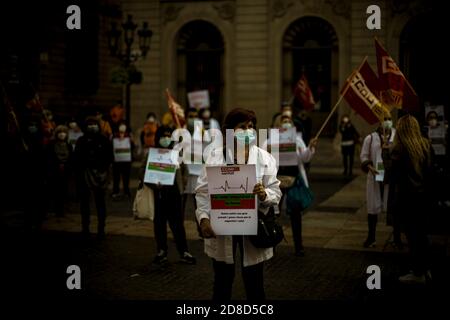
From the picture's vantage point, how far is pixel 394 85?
868cm

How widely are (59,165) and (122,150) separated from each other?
9.30ft

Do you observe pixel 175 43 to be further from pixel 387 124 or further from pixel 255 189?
pixel 255 189

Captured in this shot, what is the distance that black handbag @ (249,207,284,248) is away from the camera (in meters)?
5.11

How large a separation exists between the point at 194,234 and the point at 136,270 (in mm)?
2661

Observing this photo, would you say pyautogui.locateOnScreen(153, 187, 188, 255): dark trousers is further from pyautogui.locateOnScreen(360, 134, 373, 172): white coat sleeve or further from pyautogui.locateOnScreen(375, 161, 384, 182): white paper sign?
pyautogui.locateOnScreen(375, 161, 384, 182): white paper sign

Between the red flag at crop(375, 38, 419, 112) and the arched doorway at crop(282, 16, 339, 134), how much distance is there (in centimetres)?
1775

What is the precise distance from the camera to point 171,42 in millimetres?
27719

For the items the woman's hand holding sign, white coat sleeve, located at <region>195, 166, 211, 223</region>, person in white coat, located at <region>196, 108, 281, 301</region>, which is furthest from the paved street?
the woman's hand holding sign

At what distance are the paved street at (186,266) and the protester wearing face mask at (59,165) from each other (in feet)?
1.63

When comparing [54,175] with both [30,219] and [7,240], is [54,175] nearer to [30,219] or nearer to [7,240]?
[30,219]

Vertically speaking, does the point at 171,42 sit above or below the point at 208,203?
above

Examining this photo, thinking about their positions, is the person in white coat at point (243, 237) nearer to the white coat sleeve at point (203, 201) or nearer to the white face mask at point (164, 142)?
the white coat sleeve at point (203, 201)
